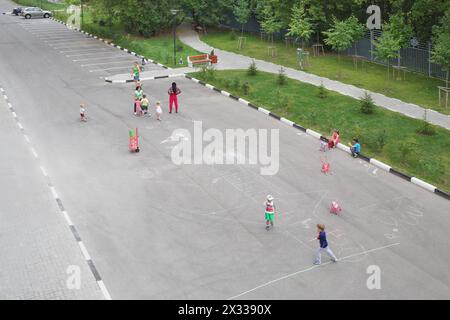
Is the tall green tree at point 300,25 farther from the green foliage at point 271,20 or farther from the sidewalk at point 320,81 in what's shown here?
the sidewalk at point 320,81

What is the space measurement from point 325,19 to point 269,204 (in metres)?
27.9

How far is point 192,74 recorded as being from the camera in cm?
3519

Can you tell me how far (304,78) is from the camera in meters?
34.0

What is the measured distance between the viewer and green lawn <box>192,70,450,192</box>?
2103 cm

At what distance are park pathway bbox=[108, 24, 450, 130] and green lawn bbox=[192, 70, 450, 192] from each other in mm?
888

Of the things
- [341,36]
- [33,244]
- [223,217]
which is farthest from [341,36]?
[33,244]

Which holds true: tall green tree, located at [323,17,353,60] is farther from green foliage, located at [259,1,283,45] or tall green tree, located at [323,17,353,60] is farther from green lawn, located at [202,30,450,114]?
green foliage, located at [259,1,283,45]

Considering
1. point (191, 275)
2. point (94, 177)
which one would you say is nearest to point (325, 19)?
point (94, 177)

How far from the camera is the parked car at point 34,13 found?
62.6 metres

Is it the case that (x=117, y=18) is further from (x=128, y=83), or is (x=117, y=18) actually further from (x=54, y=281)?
(x=54, y=281)

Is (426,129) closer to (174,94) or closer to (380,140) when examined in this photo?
(380,140)

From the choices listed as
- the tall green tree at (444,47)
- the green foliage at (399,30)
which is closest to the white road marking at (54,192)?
the tall green tree at (444,47)

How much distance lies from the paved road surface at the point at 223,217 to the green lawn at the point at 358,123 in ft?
3.82
